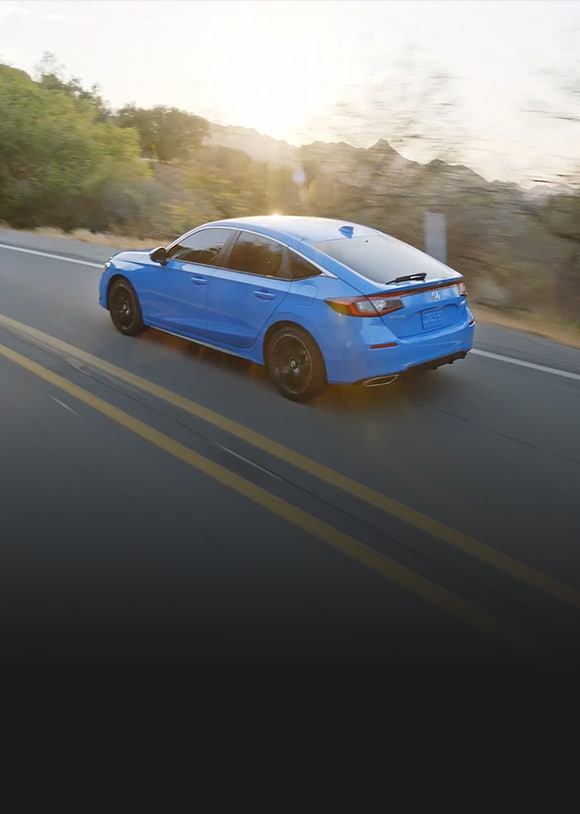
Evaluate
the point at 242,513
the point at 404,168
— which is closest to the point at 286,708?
the point at 242,513

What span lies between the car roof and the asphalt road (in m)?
1.30

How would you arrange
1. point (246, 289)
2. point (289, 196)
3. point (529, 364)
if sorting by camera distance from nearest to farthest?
point (246, 289) → point (529, 364) → point (289, 196)

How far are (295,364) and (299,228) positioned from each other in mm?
1285

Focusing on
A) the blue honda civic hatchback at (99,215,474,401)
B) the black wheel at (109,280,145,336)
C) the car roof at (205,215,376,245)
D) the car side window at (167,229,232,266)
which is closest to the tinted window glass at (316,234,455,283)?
the blue honda civic hatchback at (99,215,474,401)

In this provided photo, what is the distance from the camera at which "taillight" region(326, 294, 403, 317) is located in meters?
6.30

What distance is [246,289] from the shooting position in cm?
715

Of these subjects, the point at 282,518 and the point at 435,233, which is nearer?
the point at 282,518

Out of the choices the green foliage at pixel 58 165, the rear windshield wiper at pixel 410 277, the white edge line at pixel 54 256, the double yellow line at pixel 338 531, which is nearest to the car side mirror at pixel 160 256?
the double yellow line at pixel 338 531

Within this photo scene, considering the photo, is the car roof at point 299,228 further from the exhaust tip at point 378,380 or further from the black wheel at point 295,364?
the exhaust tip at point 378,380

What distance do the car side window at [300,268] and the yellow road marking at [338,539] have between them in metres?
1.78

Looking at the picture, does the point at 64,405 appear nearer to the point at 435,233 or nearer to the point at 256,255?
the point at 256,255

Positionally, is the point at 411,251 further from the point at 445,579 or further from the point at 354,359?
the point at 445,579

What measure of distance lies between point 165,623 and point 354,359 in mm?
3096

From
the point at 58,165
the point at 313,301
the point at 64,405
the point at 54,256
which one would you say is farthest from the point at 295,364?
the point at 58,165
